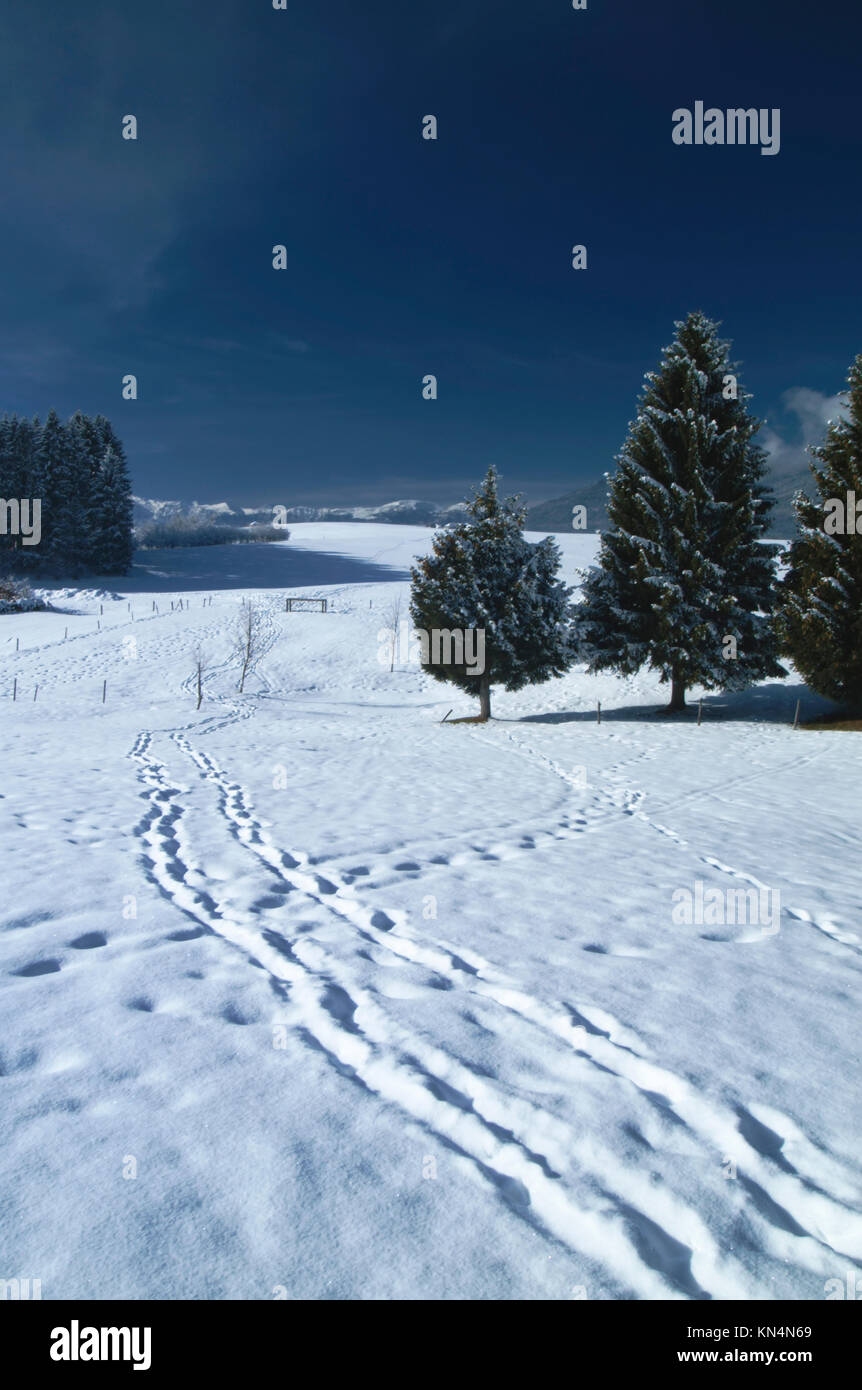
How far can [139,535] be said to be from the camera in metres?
125

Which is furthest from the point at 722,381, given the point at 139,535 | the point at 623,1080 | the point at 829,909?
the point at 139,535

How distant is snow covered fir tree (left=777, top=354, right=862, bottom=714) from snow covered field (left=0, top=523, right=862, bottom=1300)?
1327cm

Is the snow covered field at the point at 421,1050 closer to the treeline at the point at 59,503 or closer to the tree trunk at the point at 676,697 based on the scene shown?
the tree trunk at the point at 676,697

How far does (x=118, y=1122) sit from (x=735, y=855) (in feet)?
25.6

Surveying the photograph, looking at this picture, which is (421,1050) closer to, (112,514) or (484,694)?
(484,694)

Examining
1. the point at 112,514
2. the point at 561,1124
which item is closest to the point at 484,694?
the point at 561,1124

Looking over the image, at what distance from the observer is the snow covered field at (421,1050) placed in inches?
108

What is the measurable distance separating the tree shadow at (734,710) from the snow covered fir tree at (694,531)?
1.69 meters

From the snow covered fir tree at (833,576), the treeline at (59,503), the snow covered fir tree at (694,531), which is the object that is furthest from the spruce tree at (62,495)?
the snow covered fir tree at (833,576)

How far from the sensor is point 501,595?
26.8 meters

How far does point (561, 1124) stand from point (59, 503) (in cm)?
8305

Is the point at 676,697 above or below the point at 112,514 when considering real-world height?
below

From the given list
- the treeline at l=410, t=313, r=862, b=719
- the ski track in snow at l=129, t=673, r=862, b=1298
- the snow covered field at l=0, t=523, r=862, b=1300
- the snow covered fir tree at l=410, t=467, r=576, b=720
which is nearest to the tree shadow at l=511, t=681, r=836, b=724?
the treeline at l=410, t=313, r=862, b=719
